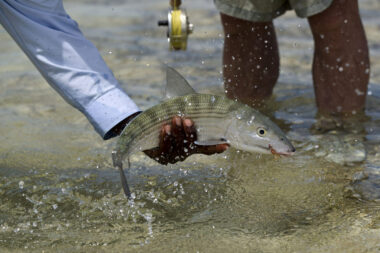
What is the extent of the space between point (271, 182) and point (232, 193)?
0.29 meters

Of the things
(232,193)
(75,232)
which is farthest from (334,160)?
(75,232)

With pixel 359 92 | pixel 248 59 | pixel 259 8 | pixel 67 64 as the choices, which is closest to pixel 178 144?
pixel 67 64

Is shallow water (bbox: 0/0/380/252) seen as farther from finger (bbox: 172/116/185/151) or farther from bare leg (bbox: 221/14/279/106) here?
finger (bbox: 172/116/185/151)

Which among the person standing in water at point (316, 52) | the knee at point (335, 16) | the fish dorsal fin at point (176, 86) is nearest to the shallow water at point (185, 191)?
the person standing in water at point (316, 52)

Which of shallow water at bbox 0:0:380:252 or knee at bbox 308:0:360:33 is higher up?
knee at bbox 308:0:360:33

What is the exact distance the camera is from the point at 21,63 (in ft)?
20.1

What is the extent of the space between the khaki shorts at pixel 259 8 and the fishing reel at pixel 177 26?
364 millimetres

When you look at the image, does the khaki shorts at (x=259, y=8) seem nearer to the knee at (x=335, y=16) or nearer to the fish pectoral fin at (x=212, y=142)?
the knee at (x=335, y=16)

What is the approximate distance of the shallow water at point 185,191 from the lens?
2908 millimetres

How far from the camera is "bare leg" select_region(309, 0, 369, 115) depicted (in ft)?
13.1

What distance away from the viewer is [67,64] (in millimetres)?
3113

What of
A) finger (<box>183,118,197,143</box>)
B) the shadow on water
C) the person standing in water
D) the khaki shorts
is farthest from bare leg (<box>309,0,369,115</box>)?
finger (<box>183,118,197,143</box>)

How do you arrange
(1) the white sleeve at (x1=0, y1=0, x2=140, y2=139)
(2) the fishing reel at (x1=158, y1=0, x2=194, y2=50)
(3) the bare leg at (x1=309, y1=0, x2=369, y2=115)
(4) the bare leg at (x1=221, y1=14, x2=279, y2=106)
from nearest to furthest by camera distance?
1. (1) the white sleeve at (x1=0, y1=0, x2=140, y2=139)
2. (2) the fishing reel at (x1=158, y1=0, x2=194, y2=50)
3. (3) the bare leg at (x1=309, y1=0, x2=369, y2=115)
4. (4) the bare leg at (x1=221, y1=14, x2=279, y2=106)

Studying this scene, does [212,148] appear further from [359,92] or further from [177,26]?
[359,92]
